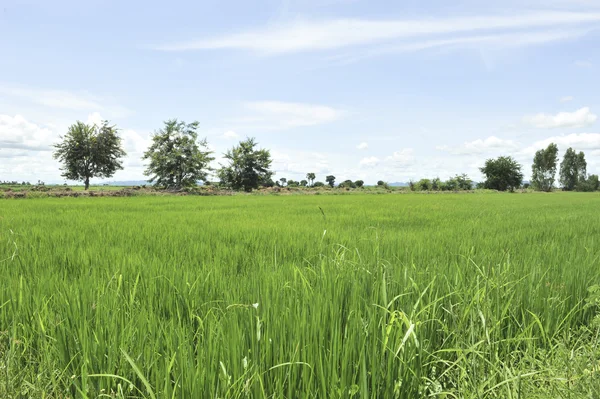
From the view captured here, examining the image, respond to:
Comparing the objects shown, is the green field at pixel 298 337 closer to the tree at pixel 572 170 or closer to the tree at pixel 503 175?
the tree at pixel 503 175

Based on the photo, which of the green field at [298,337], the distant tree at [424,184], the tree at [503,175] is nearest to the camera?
the green field at [298,337]

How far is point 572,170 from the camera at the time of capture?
79875 mm

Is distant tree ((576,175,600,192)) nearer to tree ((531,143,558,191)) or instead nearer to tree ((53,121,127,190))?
tree ((531,143,558,191))

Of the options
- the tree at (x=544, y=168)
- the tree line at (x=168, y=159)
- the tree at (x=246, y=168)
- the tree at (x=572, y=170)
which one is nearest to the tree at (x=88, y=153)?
the tree line at (x=168, y=159)

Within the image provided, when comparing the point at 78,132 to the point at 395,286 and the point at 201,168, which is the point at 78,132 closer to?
the point at 201,168

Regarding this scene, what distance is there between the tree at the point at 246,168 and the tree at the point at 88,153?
11892mm

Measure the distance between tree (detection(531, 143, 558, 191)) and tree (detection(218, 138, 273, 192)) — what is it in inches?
2537

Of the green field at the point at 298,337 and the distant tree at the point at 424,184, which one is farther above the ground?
the distant tree at the point at 424,184

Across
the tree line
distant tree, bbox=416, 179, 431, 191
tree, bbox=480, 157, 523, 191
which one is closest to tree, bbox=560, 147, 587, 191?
tree, bbox=480, 157, 523, 191

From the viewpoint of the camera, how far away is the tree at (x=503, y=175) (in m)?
66.2

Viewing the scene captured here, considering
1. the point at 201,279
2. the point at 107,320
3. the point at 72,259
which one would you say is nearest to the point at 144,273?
the point at 201,279

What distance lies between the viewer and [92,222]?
6.30 metres

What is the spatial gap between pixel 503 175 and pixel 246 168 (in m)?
51.7

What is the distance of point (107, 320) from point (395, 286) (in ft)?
4.70
